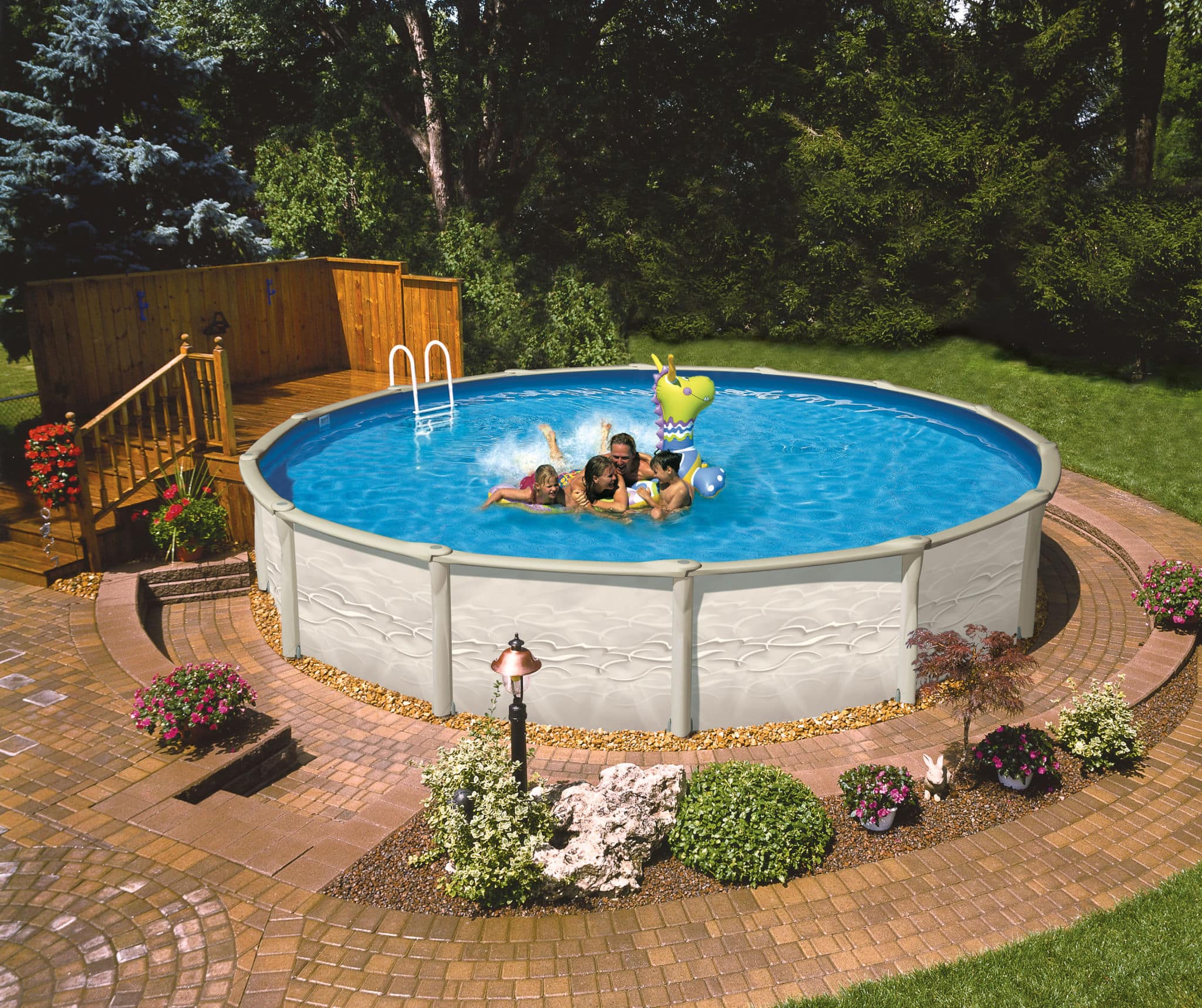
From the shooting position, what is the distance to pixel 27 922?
6.96 metres

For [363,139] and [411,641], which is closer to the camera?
[411,641]

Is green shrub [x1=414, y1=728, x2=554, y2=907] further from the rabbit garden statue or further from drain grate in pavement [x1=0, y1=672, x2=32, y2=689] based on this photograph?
drain grate in pavement [x1=0, y1=672, x2=32, y2=689]

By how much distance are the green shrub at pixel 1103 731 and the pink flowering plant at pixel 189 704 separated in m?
7.57

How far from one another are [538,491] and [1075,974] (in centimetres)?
967

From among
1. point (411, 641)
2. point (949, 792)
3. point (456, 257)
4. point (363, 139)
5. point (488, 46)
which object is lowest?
point (949, 792)

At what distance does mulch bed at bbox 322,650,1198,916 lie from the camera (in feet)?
23.8

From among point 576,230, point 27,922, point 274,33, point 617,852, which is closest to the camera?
point 27,922

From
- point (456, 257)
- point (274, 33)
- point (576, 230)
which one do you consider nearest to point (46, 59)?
point (274, 33)

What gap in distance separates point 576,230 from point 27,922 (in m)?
27.1

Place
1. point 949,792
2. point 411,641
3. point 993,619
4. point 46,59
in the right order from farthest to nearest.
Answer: point 46,59, point 993,619, point 411,641, point 949,792

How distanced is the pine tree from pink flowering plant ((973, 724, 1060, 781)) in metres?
18.0

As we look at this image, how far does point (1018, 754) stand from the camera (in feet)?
28.2

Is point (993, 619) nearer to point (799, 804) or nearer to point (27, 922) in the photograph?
point (799, 804)

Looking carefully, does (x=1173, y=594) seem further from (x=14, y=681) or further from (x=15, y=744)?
(x=14, y=681)
